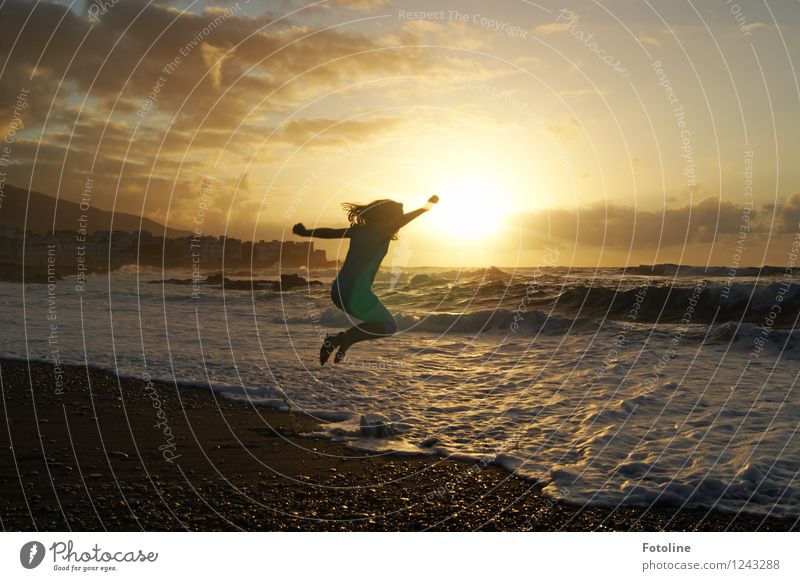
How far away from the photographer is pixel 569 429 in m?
14.2

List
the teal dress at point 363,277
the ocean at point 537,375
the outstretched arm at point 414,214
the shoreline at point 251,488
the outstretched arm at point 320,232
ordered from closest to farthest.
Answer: the outstretched arm at point 414,214
the shoreline at point 251,488
the outstretched arm at point 320,232
the teal dress at point 363,277
the ocean at point 537,375

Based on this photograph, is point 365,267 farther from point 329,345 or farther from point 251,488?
point 251,488

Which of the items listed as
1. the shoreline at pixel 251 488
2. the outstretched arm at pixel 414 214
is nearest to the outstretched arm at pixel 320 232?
the outstretched arm at pixel 414 214

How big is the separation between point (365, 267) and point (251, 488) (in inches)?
158

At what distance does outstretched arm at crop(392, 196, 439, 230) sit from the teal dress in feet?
0.64

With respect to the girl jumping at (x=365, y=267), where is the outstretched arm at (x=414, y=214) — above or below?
above

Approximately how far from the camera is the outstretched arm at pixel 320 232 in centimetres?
934

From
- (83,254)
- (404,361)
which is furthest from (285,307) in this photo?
(83,254)

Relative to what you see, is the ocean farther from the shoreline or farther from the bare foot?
the bare foot

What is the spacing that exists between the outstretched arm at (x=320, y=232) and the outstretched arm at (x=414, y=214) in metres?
0.84

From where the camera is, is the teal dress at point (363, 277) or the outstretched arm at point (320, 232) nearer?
the outstretched arm at point (320, 232)

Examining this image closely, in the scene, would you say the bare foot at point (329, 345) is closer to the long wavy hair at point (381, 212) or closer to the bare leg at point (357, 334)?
the bare leg at point (357, 334)

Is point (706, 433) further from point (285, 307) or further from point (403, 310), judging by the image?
point (285, 307)

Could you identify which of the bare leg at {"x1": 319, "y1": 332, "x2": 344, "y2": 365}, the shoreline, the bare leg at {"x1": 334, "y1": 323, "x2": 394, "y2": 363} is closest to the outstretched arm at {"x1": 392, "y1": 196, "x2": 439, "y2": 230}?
the bare leg at {"x1": 334, "y1": 323, "x2": 394, "y2": 363}
